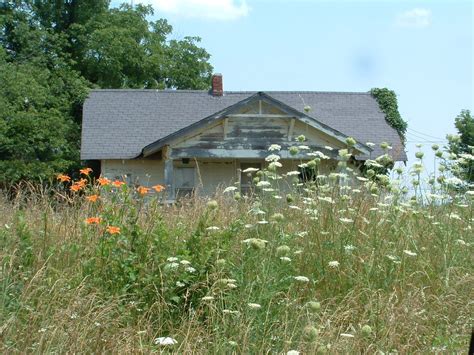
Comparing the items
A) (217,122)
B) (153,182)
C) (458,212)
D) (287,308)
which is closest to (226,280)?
(287,308)

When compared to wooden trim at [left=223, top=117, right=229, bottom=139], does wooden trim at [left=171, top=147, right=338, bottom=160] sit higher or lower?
lower

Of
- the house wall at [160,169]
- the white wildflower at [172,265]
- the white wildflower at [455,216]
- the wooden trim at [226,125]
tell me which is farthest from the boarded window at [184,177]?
the white wildflower at [172,265]

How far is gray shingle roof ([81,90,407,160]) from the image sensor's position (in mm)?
26188

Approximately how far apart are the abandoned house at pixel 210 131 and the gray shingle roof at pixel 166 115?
0.11ft

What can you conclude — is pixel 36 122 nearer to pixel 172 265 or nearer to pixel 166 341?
pixel 172 265

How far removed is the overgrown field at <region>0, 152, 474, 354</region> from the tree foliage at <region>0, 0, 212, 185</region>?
2082 cm

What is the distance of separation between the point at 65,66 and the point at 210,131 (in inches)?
A: 480

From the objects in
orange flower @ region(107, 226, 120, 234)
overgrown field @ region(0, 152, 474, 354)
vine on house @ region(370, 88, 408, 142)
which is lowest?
overgrown field @ region(0, 152, 474, 354)

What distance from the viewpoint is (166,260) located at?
5129mm

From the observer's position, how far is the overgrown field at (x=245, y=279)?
14.3ft

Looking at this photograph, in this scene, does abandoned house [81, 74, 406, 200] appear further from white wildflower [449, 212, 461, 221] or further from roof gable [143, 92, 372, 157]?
white wildflower [449, 212, 461, 221]

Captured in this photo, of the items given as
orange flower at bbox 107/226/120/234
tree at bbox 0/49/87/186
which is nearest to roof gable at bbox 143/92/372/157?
tree at bbox 0/49/87/186

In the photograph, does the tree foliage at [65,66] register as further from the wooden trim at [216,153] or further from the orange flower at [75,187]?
the orange flower at [75,187]

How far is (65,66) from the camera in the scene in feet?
112
